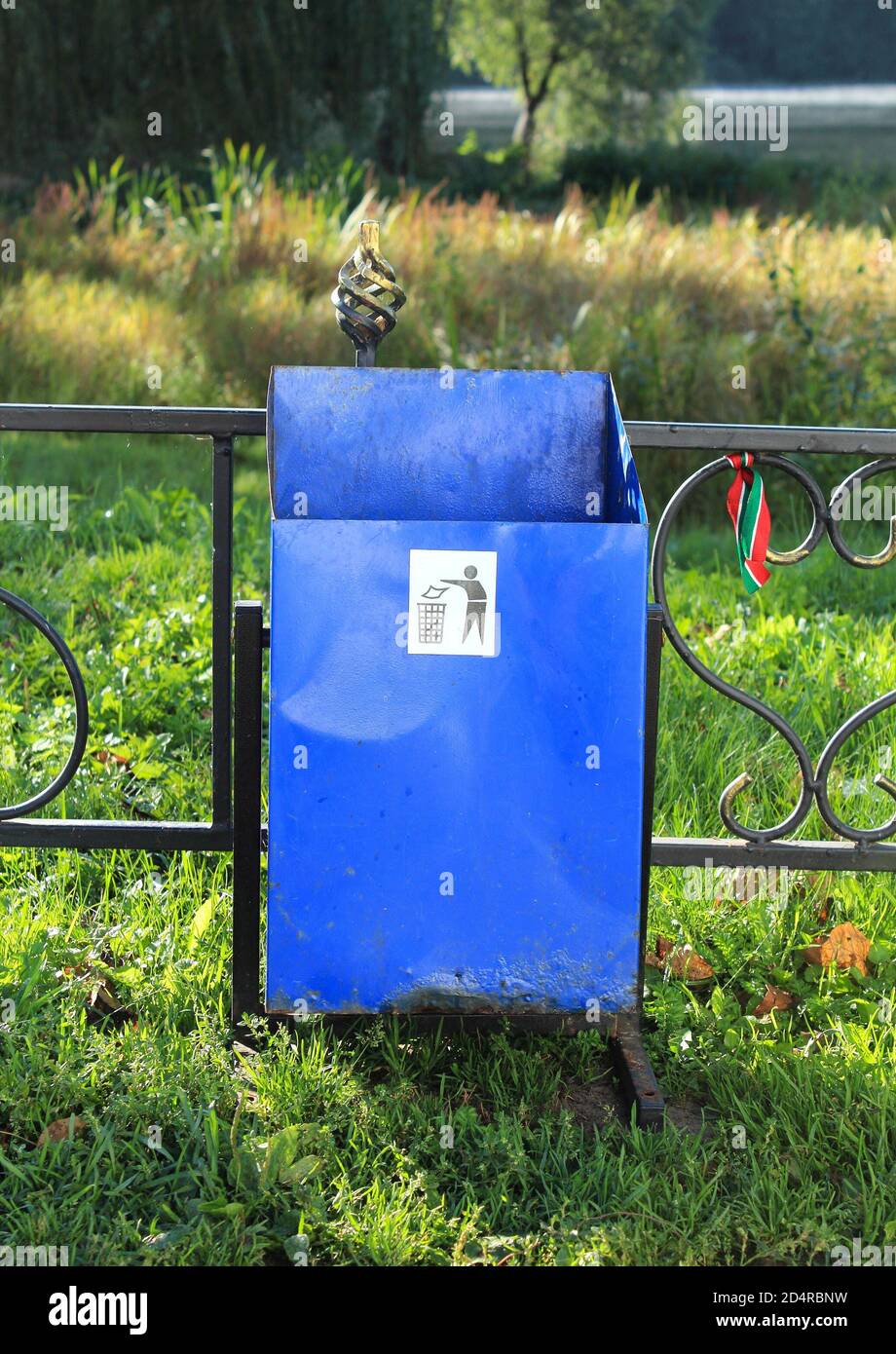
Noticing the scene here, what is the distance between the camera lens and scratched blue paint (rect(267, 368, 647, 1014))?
7.32 ft

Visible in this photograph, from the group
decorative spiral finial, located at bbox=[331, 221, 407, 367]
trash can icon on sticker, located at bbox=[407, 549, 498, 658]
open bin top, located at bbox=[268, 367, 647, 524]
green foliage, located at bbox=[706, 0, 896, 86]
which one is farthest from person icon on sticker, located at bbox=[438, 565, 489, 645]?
green foliage, located at bbox=[706, 0, 896, 86]

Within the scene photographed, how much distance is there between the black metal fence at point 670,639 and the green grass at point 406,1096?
0.23m

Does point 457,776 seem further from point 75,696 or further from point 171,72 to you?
point 171,72

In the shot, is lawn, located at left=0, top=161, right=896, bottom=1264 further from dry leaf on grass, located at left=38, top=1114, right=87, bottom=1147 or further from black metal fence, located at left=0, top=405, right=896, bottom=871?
black metal fence, located at left=0, top=405, right=896, bottom=871

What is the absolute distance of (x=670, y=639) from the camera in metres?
2.62

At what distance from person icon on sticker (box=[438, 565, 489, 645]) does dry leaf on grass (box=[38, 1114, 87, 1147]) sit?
1.05 meters

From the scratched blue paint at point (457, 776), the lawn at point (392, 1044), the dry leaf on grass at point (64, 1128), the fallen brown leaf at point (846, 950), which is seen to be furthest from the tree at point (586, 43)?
the dry leaf on grass at point (64, 1128)

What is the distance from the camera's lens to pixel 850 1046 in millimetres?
2633

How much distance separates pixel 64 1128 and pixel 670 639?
137cm

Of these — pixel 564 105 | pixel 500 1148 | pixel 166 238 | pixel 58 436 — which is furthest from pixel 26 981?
pixel 564 105

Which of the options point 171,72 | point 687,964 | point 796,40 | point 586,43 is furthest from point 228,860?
point 796,40

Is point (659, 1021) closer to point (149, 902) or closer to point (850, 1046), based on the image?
point (850, 1046)

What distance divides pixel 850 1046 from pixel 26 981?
1.56m

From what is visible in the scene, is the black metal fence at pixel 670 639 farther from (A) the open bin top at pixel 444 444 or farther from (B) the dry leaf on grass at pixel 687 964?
(B) the dry leaf on grass at pixel 687 964
